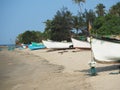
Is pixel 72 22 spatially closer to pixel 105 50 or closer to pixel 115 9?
pixel 115 9

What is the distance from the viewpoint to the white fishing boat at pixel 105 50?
1368cm

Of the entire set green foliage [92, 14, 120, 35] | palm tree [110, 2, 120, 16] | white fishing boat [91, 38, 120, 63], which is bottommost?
white fishing boat [91, 38, 120, 63]

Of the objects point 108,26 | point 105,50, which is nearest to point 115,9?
point 108,26

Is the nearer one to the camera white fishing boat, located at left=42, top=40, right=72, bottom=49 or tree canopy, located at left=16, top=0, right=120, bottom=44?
white fishing boat, located at left=42, top=40, right=72, bottom=49

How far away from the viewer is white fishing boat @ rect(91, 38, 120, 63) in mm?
13684

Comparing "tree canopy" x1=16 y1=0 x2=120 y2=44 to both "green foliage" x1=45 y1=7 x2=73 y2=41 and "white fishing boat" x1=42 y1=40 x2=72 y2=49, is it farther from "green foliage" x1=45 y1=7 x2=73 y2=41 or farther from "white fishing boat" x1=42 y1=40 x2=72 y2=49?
"white fishing boat" x1=42 y1=40 x2=72 y2=49

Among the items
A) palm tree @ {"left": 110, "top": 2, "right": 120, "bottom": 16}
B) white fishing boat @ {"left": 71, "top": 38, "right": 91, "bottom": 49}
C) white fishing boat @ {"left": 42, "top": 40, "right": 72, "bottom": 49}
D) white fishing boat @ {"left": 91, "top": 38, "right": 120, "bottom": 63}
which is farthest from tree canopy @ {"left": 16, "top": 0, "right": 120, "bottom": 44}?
white fishing boat @ {"left": 91, "top": 38, "right": 120, "bottom": 63}

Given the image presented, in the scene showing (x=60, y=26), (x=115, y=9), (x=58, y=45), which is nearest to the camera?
(x=58, y=45)

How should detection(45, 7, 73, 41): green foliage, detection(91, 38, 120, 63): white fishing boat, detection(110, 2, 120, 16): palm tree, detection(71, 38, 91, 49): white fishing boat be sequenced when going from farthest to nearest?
detection(110, 2, 120, 16): palm tree, detection(45, 7, 73, 41): green foliage, detection(71, 38, 91, 49): white fishing boat, detection(91, 38, 120, 63): white fishing boat

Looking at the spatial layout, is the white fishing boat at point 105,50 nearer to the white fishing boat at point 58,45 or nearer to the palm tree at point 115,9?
the white fishing boat at point 58,45

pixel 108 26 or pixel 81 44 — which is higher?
pixel 108 26

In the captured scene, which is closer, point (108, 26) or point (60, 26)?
point (108, 26)

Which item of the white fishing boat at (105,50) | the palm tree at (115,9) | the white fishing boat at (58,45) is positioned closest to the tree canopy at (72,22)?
the palm tree at (115,9)

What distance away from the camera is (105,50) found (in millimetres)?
13953
